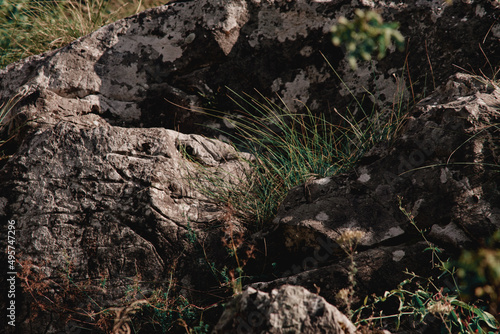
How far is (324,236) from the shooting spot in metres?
2.62

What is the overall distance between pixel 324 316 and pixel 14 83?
358cm

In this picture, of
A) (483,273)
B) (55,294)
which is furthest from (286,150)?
(483,273)

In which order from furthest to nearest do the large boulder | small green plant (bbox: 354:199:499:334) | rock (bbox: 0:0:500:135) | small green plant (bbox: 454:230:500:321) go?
rock (bbox: 0:0:500:135), the large boulder, small green plant (bbox: 354:199:499:334), small green plant (bbox: 454:230:500:321)

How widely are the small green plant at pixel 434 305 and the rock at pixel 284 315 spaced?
1.16 ft

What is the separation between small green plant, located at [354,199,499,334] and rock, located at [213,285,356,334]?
353mm

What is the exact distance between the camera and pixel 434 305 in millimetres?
2182

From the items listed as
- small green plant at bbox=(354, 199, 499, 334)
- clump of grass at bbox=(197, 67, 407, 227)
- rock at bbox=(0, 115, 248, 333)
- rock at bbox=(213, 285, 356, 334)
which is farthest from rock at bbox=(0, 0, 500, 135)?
rock at bbox=(213, 285, 356, 334)

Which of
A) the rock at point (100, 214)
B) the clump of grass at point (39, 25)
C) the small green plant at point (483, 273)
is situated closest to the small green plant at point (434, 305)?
the small green plant at point (483, 273)

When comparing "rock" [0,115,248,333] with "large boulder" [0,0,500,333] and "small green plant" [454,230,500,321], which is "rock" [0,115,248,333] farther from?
"small green plant" [454,230,500,321]

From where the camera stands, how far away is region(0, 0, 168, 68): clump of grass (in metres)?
5.09

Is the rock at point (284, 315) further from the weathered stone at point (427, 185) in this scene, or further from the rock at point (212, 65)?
the rock at point (212, 65)

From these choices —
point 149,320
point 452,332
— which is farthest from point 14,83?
point 452,332

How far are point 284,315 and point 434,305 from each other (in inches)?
31.6

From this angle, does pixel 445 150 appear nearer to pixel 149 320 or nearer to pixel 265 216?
pixel 265 216
